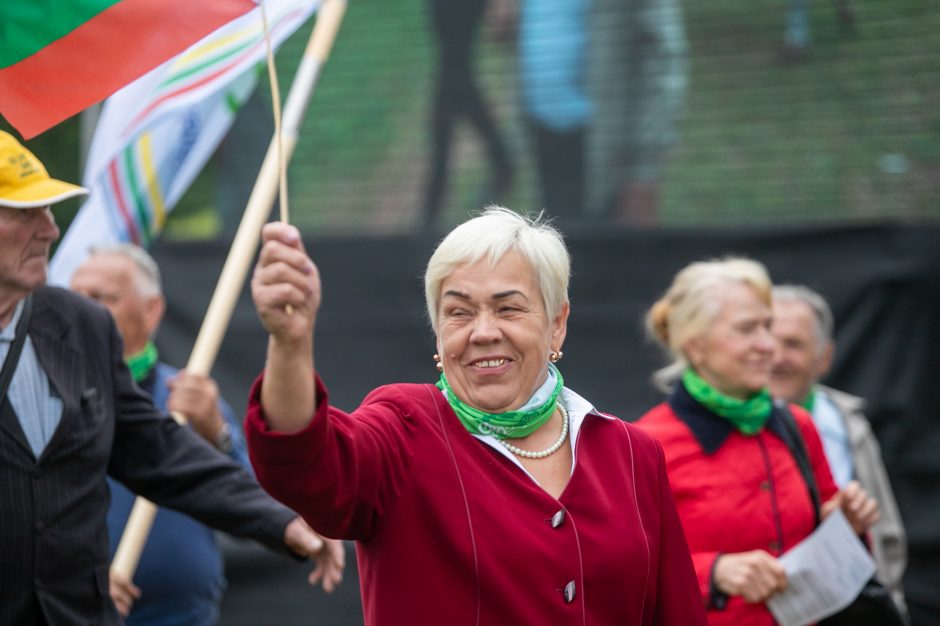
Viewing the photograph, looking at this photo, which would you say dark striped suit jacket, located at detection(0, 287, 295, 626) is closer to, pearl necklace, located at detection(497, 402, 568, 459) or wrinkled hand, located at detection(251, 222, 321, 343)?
pearl necklace, located at detection(497, 402, 568, 459)

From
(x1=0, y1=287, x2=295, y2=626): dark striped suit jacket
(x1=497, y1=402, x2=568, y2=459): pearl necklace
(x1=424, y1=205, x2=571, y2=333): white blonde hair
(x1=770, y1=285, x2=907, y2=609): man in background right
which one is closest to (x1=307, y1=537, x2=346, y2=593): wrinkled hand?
(x1=0, y1=287, x2=295, y2=626): dark striped suit jacket

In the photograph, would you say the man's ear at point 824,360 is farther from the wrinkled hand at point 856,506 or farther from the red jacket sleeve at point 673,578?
the red jacket sleeve at point 673,578

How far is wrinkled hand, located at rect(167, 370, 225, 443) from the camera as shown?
443cm

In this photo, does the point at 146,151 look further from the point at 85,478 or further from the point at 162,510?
the point at 85,478

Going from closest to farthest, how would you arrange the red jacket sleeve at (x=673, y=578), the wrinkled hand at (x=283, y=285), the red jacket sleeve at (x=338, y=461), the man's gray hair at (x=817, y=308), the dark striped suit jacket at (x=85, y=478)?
the wrinkled hand at (x=283, y=285)
the red jacket sleeve at (x=338, y=461)
the red jacket sleeve at (x=673, y=578)
the dark striped suit jacket at (x=85, y=478)
the man's gray hair at (x=817, y=308)

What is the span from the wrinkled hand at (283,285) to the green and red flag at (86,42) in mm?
1191

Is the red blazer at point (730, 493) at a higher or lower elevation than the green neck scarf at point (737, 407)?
lower

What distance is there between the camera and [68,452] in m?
3.01

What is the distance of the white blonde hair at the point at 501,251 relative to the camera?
2.48 m

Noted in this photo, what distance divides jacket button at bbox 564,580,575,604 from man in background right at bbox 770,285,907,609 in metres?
2.72

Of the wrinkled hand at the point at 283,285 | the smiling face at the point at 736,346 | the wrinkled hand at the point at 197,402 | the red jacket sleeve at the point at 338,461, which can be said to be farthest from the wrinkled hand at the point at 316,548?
the wrinkled hand at the point at 283,285

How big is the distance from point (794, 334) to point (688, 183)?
1480 mm

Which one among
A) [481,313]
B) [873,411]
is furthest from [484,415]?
[873,411]

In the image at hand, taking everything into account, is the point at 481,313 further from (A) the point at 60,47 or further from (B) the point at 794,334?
(B) the point at 794,334
